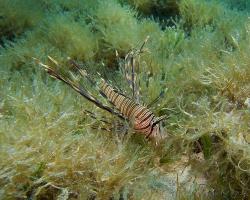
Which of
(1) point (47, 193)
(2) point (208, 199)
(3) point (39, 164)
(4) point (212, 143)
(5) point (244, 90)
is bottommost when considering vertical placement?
(1) point (47, 193)

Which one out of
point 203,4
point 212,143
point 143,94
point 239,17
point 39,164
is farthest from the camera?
point 203,4

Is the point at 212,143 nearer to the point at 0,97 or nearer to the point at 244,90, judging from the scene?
the point at 244,90

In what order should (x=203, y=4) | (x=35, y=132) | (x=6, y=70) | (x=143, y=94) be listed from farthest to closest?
(x=203, y=4) < (x=6, y=70) < (x=143, y=94) < (x=35, y=132)

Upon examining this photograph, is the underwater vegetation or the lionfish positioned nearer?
the underwater vegetation

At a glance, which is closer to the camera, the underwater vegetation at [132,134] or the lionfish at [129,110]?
the underwater vegetation at [132,134]

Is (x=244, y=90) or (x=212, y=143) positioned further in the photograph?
(x=244, y=90)

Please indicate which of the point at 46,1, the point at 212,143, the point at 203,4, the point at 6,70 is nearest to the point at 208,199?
the point at 212,143

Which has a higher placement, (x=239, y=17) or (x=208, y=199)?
(x=239, y=17)

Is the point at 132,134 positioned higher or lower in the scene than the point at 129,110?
lower
